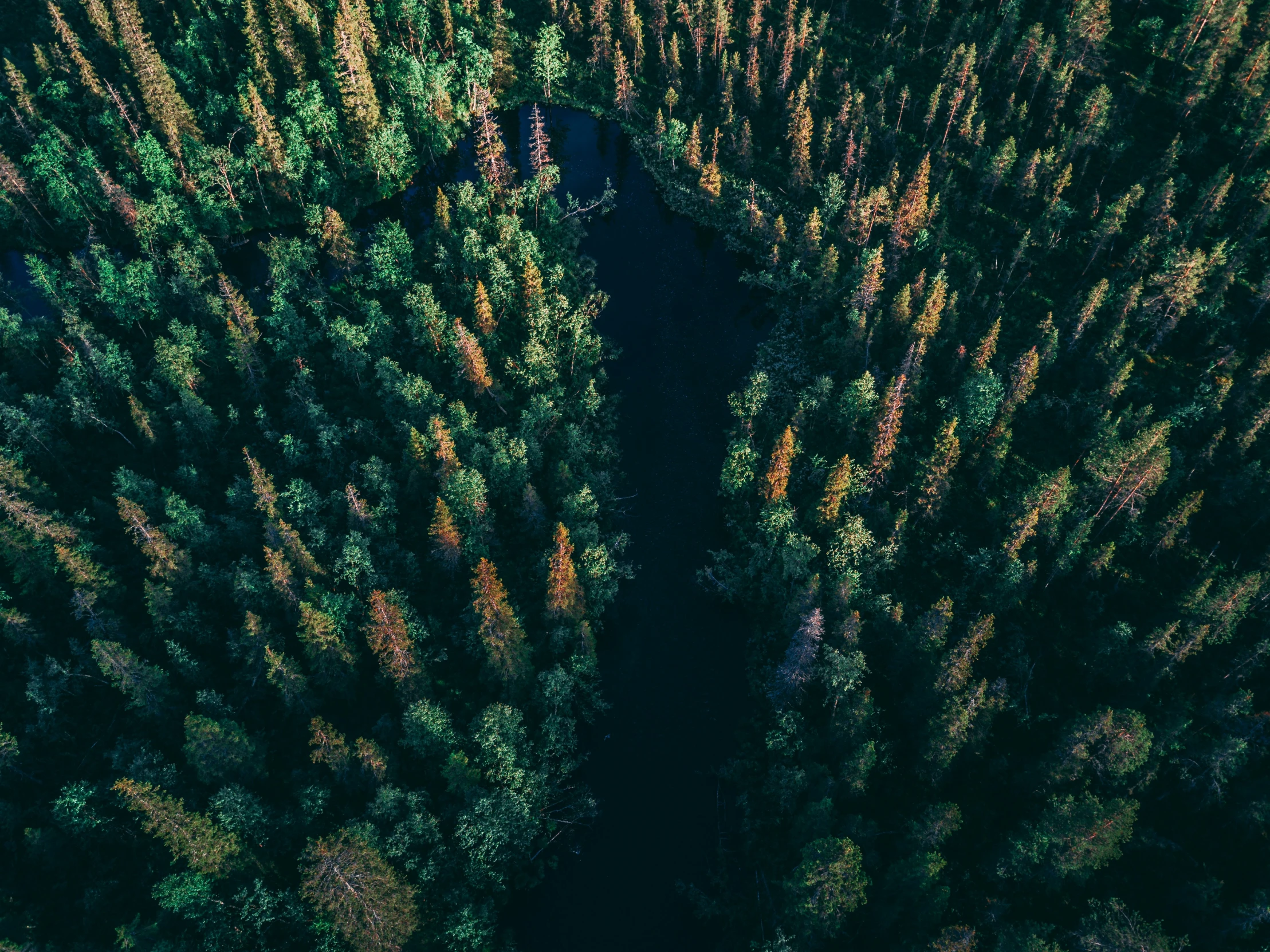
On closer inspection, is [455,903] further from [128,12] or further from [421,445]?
[128,12]

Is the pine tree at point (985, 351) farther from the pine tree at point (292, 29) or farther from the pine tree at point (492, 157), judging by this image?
the pine tree at point (292, 29)

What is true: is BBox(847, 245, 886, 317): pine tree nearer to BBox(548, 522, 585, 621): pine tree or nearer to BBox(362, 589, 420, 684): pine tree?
BBox(548, 522, 585, 621): pine tree

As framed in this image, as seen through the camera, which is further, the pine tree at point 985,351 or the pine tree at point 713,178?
the pine tree at point 713,178

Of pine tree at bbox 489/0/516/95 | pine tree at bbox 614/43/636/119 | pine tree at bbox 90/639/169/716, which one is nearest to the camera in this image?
pine tree at bbox 90/639/169/716

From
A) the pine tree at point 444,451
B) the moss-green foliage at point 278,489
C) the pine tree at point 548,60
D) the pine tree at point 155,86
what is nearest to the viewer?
the moss-green foliage at point 278,489

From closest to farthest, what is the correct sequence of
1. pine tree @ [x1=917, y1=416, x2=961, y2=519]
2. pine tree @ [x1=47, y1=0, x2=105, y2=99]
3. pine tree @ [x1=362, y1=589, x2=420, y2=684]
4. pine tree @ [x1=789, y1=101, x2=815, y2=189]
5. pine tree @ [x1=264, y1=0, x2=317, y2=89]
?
pine tree @ [x1=362, y1=589, x2=420, y2=684] < pine tree @ [x1=917, y1=416, x2=961, y2=519] < pine tree @ [x1=47, y1=0, x2=105, y2=99] < pine tree @ [x1=264, y1=0, x2=317, y2=89] < pine tree @ [x1=789, y1=101, x2=815, y2=189]

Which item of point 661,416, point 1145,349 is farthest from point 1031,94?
point 661,416

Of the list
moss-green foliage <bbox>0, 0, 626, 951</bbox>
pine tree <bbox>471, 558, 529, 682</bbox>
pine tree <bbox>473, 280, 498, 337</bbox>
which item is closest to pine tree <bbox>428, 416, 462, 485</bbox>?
moss-green foliage <bbox>0, 0, 626, 951</bbox>

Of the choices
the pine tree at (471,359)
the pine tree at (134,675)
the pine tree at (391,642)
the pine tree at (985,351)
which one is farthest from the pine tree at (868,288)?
the pine tree at (134,675)
